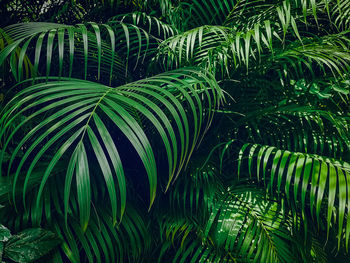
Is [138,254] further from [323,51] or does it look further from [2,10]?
[2,10]

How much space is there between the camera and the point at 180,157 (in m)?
0.84

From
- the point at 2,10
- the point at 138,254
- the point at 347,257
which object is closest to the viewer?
the point at 138,254

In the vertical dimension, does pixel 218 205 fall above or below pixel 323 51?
below

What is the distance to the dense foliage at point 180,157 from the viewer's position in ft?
1.97

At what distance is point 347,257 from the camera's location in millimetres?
912

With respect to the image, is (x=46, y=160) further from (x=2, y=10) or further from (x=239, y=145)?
(x=2, y=10)

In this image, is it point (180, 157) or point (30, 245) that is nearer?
point (30, 245)

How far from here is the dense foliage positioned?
60cm

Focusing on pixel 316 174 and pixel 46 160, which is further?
pixel 46 160

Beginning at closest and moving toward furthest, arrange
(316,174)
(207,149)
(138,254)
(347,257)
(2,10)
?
(316,174), (138,254), (347,257), (207,149), (2,10)

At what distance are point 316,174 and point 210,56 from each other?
0.51 meters

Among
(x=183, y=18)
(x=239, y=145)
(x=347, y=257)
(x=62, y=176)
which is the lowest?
(x=347, y=257)

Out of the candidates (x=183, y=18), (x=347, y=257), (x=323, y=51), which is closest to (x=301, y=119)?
(x=323, y=51)

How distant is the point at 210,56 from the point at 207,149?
32 centimetres
